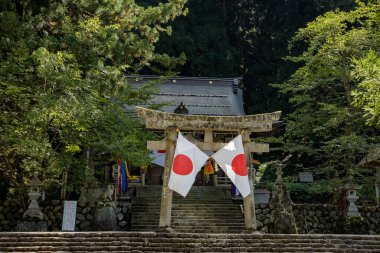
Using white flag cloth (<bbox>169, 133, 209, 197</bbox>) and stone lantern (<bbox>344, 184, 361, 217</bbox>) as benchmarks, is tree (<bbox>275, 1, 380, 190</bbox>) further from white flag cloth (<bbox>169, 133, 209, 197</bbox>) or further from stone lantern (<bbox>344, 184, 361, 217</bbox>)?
white flag cloth (<bbox>169, 133, 209, 197</bbox>)

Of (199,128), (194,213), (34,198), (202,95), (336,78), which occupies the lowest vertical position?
(194,213)

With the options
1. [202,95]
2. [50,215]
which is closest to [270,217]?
[50,215]

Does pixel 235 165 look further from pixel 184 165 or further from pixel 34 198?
pixel 34 198

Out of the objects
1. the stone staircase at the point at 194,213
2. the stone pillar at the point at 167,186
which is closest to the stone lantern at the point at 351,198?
the stone staircase at the point at 194,213

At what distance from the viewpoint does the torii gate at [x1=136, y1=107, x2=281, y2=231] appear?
870 cm

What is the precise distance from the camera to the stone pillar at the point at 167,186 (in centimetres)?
841

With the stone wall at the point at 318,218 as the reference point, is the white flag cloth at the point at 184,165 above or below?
above

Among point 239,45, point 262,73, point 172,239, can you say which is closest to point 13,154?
point 172,239

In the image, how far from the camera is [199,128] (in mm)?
9141

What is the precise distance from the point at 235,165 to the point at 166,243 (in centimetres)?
225

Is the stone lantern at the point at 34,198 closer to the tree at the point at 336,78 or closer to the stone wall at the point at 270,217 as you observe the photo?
the stone wall at the point at 270,217

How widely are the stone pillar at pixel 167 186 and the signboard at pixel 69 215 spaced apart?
4278 mm

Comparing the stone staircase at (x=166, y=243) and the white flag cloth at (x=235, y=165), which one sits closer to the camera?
the stone staircase at (x=166, y=243)

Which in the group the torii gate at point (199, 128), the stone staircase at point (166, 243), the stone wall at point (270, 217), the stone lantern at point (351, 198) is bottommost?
the stone staircase at point (166, 243)
